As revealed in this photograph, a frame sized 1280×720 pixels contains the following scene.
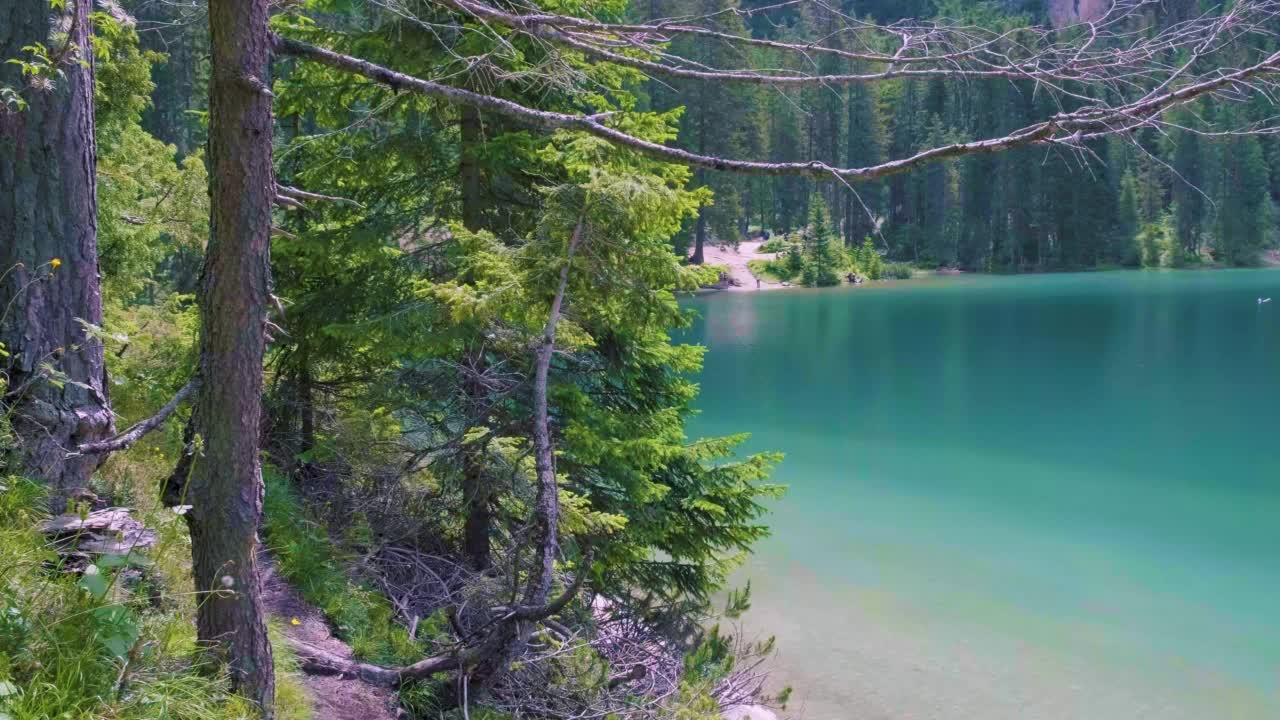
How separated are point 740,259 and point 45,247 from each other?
54360 mm

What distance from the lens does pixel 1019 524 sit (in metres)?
13.5

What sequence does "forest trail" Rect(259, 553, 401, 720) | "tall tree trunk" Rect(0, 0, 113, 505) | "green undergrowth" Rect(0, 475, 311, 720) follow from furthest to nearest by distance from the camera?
"forest trail" Rect(259, 553, 401, 720)
"tall tree trunk" Rect(0, 0, 113, 505)
"green undergrowth" Rect(0, 475, 311, 720)

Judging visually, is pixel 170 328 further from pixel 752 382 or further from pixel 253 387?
pixel 752 382

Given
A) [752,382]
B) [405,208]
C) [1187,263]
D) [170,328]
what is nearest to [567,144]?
[405,208]

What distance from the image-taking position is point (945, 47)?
3.02 meters

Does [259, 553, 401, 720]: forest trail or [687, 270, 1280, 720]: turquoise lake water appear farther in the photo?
[687, 270, 1280, 720]: turquoise lake water

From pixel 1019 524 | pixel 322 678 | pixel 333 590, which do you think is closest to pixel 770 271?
pixel 1019 524

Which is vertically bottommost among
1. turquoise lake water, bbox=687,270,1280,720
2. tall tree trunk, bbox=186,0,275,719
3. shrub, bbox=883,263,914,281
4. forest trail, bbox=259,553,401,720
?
turquoise lake water, bbox=687,270,1280,720

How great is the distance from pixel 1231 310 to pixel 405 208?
3716 centimetres

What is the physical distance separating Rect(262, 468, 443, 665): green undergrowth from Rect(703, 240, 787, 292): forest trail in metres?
43.7

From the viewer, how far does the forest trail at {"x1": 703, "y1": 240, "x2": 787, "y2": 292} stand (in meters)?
51.4

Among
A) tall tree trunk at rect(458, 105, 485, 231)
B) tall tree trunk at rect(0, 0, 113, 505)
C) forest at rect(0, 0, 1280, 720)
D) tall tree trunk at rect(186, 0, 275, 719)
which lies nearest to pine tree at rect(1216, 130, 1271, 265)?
forest at rect(0, 0, 1280, 720)

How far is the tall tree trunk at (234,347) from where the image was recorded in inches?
110

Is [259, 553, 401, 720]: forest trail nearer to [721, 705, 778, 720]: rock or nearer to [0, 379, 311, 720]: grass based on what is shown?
[0, 379, 311, 720]: grass
